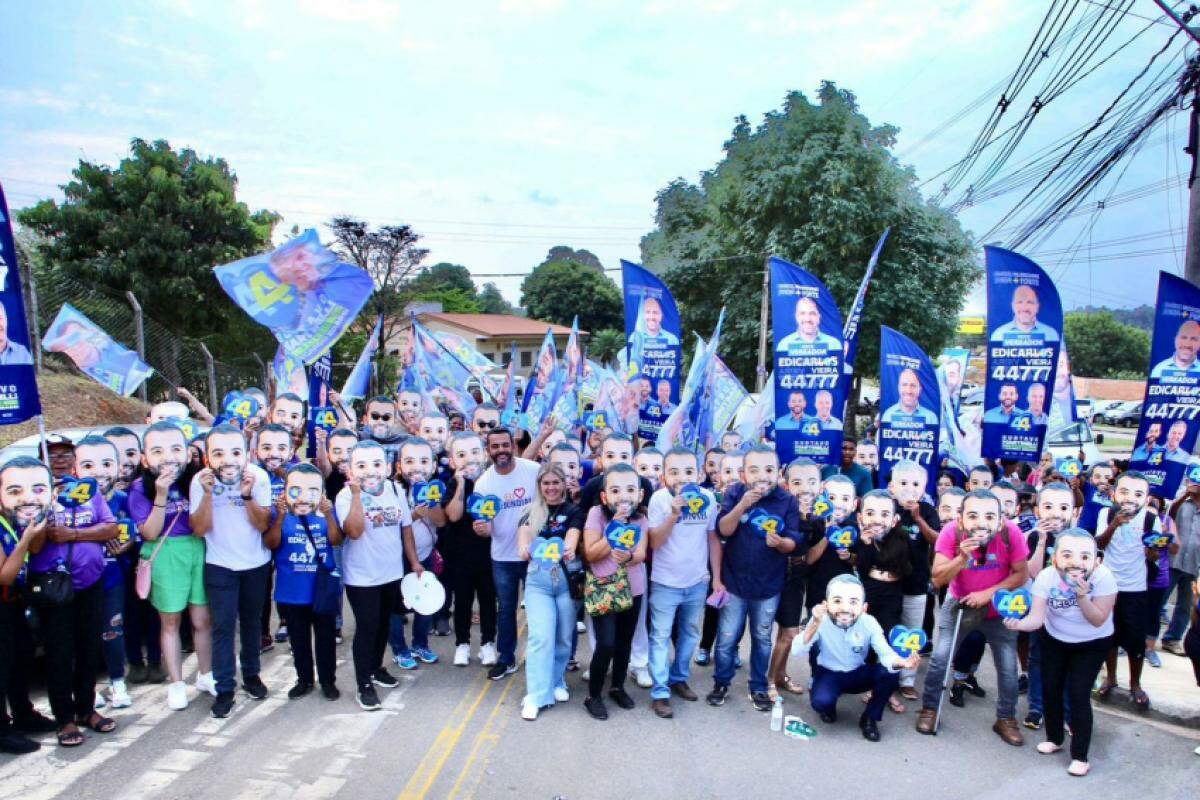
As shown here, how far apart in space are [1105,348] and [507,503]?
2772 inches

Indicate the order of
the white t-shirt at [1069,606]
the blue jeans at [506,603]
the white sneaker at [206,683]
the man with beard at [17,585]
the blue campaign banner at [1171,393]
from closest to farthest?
the man with beard at [17,585], the white t-shirt at [1069,606], the white sneaker at [206,683], the blue jeans at [506,603], the blue campaign banner at [1171,393]

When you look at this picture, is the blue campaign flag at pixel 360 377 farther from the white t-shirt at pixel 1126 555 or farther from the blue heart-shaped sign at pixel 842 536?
the white t-shirt at pixel 1126 555

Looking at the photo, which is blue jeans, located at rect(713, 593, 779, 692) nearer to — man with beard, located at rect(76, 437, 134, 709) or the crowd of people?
the crowd of people

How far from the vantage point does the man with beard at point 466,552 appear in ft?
20.9

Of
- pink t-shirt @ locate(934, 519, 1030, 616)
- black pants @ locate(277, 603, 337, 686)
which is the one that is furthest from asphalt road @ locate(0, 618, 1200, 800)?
pink t-shirt @ locate(934, 519, 1030, 616)

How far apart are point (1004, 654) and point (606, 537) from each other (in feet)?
9.34

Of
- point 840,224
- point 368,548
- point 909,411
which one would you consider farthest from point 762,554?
point 840,224

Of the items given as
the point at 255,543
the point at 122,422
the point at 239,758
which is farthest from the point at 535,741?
the point at 122,422

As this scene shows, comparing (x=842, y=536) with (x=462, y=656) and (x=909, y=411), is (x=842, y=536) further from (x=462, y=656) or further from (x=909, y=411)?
(x=462, y=656)

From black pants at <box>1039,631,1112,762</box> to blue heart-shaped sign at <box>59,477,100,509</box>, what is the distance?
611cm

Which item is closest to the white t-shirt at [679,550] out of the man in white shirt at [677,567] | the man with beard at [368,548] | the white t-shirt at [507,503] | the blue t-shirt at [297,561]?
the man in white shirt at [677,567]

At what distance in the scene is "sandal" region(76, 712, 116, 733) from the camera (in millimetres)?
5148

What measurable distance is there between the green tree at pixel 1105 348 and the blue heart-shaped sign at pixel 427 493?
221 ft

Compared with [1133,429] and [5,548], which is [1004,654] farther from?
[1133,429]
